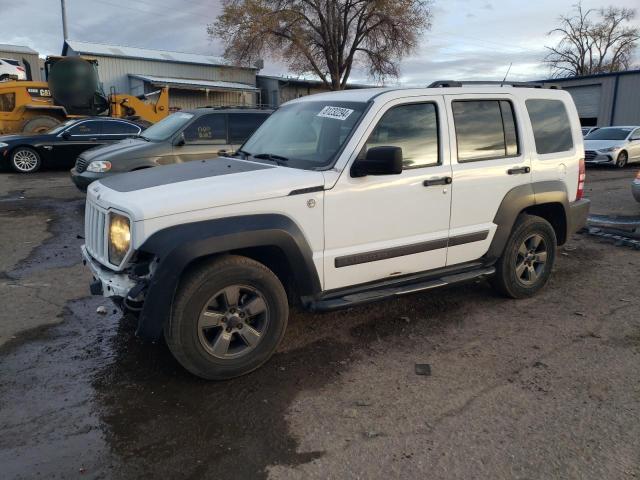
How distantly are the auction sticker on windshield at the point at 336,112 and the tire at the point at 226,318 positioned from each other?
1.43 meters

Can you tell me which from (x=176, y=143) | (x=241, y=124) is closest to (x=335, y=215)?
(x=176, y=143)

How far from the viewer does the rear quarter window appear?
16.5 feet

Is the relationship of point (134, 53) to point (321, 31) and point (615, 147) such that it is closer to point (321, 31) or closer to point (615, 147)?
point (321, 31)

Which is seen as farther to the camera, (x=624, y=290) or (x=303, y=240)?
(x=624, y=290)

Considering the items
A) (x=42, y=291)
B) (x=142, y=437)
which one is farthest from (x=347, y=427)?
(x=42, y=291)

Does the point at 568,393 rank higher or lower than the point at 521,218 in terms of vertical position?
lower

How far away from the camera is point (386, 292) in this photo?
13.4ft

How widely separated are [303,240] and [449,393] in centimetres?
142

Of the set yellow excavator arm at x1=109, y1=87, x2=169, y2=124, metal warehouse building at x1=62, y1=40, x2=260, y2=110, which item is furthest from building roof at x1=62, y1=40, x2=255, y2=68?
yellow excavator arm at x1=109, y1=87, x2=169, y2=124

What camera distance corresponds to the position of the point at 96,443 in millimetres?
2928

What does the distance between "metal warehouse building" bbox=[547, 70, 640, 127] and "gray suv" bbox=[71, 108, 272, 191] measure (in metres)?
25.3

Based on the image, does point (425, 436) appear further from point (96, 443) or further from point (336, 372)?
point (96, 443)

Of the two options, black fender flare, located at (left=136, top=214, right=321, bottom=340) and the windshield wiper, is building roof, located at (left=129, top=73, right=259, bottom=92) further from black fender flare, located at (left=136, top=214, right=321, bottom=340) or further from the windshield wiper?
black fender flare, located at (left=136, top=214, right=321, bottom=340)

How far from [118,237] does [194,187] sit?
1.97ft
